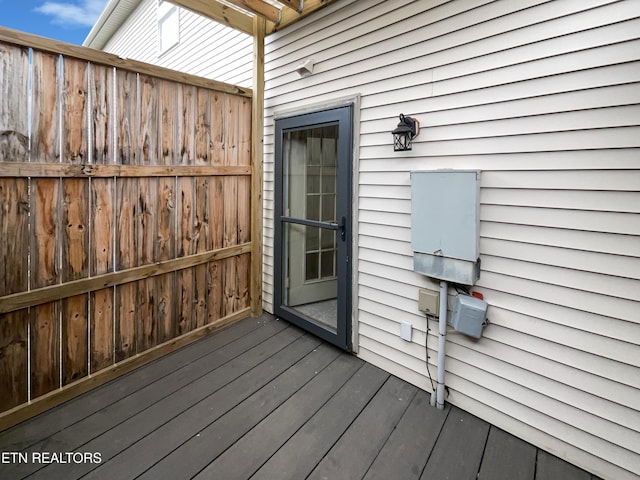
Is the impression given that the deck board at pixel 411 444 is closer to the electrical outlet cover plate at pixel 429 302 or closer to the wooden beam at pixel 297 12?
the electrical outlet cover plate at pixel 429 302

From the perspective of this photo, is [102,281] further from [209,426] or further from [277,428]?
[277,428]

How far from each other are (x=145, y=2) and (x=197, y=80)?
5224 mm

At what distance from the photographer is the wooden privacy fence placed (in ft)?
5.95

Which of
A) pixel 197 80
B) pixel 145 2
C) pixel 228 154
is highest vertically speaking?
pixel 145 2

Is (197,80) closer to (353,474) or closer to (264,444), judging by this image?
(264,444)

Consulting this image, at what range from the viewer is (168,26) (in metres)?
5.33

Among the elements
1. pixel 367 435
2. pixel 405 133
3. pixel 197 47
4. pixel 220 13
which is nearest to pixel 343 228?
pixel 405 133

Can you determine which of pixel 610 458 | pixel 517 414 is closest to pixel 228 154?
pixel 517 414

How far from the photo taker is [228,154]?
298 centimetres

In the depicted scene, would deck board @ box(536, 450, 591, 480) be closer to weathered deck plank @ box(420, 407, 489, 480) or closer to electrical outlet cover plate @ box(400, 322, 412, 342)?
weathered deck plank @ box(420, 407, 489, 480)

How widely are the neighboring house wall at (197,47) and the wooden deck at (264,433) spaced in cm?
285

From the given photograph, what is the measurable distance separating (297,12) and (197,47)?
7.25 ft

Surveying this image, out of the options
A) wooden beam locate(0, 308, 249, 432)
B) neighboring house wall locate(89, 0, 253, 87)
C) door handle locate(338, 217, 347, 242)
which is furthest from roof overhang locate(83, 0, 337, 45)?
wooden beam locate(0, 308, 249, 432)

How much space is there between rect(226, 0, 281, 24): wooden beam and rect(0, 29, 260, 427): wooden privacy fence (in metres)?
0.63
